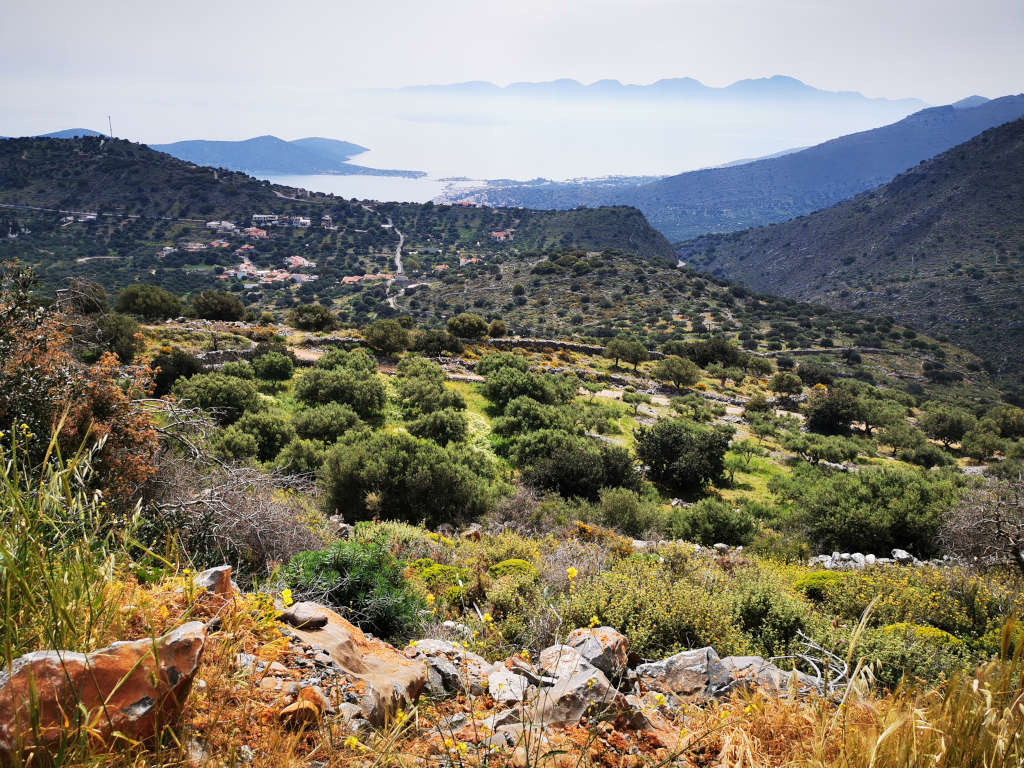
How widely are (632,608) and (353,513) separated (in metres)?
6.32

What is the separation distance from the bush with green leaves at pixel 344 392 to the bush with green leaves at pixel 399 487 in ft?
14.6

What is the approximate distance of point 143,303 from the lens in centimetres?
2314

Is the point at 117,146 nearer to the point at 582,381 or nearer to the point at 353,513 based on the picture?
the point at 582,381

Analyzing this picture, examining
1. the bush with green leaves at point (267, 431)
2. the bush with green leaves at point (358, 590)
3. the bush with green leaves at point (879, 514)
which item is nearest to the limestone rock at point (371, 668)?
the bush with green leaves at point (358, 590)

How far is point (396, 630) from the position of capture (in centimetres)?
442

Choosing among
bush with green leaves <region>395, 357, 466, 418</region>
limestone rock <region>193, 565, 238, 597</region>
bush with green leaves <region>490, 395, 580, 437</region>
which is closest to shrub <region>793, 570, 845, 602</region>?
limestone rock <region>193, 565, 238, 597</region>

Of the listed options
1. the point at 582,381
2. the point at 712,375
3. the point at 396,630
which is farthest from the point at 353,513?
the point at 712,375

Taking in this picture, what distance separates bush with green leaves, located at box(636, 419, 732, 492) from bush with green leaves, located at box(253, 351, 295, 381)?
472 inches


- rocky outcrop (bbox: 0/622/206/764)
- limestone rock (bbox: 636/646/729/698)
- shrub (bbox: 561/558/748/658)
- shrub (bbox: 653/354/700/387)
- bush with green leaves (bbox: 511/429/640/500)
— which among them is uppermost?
rocky outcrop (bbox: 0/622/206/764)

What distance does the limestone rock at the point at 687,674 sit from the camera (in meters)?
3.50

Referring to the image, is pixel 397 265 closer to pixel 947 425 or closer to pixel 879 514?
pixel 947 425

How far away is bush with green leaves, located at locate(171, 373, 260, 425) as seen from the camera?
1258cm

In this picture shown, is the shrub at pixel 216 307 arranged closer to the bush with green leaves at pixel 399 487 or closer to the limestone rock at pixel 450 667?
the bush with green leaves at pixel 399 487

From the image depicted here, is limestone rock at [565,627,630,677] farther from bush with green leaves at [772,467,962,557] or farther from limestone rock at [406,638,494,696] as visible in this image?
bush with green leaves at [772,467,962,557]
